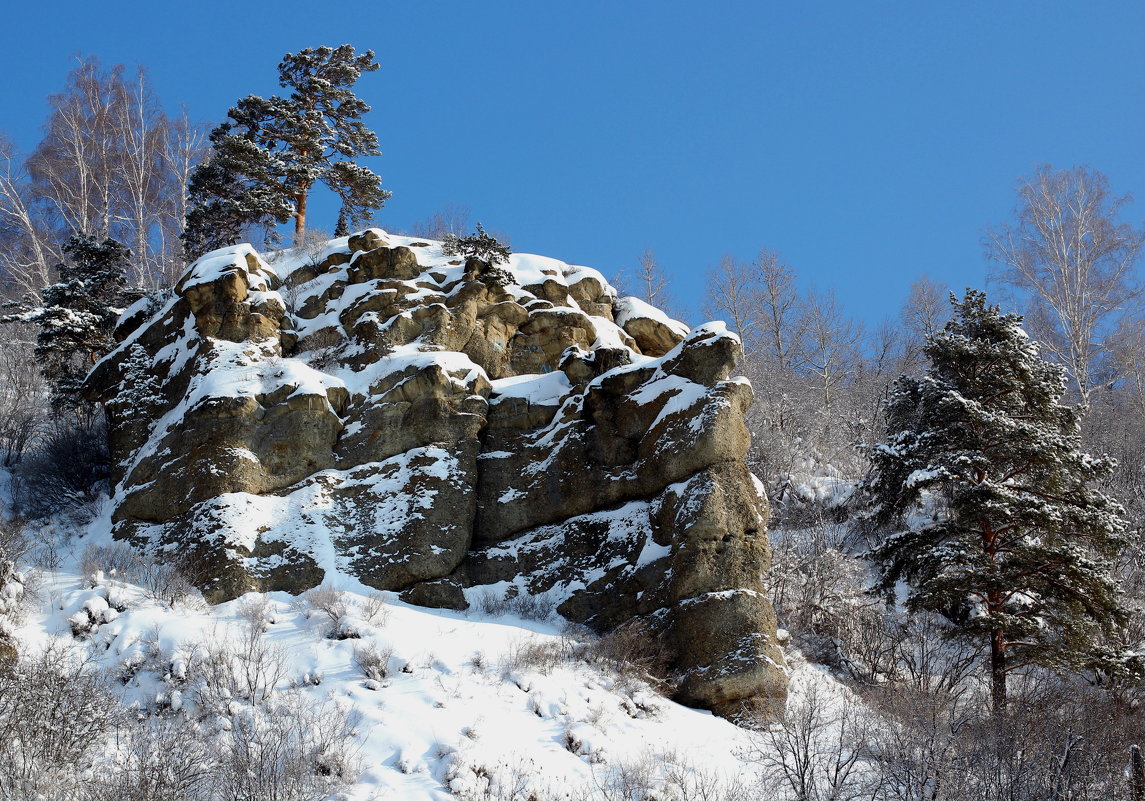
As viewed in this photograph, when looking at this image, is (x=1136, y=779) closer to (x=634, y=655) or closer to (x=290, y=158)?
(x=634, y=655)

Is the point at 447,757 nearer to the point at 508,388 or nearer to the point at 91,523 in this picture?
the point at 508,388

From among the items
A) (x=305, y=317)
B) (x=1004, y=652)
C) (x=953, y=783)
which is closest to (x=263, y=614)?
(x=305, y=317)

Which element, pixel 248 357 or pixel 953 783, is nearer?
pixel 953 783

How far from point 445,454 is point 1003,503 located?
1107 cm

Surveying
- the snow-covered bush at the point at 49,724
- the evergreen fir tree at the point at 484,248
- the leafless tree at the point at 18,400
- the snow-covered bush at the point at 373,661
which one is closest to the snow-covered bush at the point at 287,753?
the snow-covered bush at the point at 373,661

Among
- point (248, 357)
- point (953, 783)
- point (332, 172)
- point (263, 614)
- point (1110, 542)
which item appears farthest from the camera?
point (332, 172)

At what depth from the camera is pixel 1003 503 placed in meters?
15.0

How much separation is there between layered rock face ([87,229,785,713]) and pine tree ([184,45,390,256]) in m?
5.90

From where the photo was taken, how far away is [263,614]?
1410cm

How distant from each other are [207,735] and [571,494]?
27.8 ft

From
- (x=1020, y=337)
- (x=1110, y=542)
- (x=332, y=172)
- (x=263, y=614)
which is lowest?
(x=263, y=614)

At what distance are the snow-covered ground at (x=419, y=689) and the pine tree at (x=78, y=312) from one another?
9.57m

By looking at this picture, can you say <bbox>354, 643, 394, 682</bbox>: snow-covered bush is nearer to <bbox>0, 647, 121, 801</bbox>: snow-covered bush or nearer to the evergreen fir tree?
<bbox>0, 647, 121, 801</bbox>: snow-covered bush

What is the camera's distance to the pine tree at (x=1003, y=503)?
14758 millimetres
